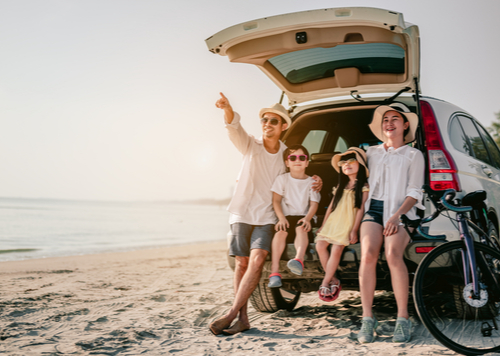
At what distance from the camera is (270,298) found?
4121mm

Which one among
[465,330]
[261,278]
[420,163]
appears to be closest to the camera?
[465,330]

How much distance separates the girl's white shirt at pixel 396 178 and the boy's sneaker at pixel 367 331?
77 cm

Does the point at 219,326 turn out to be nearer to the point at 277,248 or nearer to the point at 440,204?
the point at 277,248

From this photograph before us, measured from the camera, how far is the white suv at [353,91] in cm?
311

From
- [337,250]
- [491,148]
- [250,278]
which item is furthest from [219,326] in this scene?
[491,148]

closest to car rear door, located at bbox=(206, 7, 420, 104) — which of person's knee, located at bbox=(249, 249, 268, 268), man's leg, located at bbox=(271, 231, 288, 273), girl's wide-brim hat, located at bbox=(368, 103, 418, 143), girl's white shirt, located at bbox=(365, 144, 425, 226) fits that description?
girl's wide-brim hat, located at bbox=(368, 103, 418, 143)

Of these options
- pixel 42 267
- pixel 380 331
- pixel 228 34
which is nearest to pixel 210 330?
pixel 380 331

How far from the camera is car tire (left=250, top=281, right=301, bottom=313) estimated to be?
4.09 metres

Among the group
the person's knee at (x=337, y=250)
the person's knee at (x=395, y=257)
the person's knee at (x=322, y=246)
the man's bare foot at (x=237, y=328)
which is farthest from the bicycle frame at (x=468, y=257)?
the man's bare foot at (x=237, y=328)

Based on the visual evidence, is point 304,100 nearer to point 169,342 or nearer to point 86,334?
point 169,342

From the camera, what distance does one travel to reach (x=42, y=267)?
8.53 metres

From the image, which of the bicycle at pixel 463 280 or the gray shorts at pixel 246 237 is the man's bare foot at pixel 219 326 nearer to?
the gray shorts at pixel 246 237

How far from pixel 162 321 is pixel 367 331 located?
193 cm

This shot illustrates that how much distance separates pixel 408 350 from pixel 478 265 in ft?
2.55
